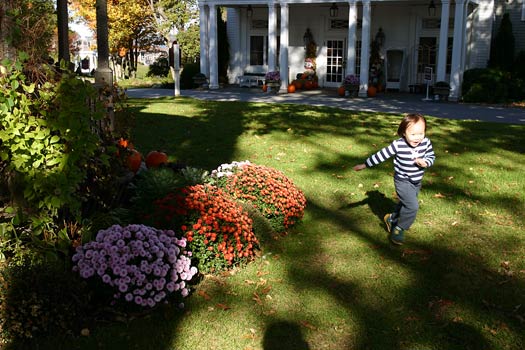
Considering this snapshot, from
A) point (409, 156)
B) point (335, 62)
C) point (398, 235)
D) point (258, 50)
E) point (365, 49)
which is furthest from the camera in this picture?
point (258, 50)

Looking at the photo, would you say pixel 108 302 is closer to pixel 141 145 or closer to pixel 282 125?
pixel 141 145

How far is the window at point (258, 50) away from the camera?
90.5ft

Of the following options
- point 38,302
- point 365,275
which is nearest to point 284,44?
point 365,275

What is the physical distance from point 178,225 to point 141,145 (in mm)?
5510

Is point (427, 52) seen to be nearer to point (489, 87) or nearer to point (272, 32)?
point (489, 87)

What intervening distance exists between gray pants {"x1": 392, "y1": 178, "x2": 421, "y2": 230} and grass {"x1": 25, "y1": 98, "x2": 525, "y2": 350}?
0.29 metres

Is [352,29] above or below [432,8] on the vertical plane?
below

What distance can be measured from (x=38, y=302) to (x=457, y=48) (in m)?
19.2

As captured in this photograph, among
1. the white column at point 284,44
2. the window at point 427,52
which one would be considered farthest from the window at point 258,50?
the window at point 427,52

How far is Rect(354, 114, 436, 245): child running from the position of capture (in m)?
5.55

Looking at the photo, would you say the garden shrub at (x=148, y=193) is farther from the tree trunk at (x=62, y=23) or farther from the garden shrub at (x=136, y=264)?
the tree trunk at (x=62, y=23)

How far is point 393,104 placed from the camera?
19.0 meters

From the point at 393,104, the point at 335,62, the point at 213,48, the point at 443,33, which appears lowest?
the point at 393,104

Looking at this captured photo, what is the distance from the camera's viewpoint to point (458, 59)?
20203 millimetres
